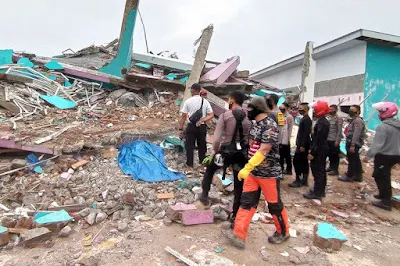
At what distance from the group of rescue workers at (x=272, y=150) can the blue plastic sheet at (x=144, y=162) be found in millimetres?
Answer: 524

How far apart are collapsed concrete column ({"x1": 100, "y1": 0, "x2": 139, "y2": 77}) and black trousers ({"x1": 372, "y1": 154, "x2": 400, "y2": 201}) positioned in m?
7.70

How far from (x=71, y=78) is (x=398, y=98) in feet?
38.3

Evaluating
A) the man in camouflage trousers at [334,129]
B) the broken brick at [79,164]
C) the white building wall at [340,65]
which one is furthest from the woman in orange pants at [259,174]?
the white building wall at [340,65]

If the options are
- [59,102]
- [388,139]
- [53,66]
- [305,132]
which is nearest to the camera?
[388,139]

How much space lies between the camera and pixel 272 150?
3289 mm

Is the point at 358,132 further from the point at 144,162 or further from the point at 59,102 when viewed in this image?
the point at 59,102

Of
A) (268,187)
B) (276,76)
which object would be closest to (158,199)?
(268,187)

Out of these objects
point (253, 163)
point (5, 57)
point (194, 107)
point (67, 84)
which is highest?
point (5, 57)

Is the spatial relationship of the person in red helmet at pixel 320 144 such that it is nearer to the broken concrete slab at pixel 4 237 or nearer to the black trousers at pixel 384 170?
the black trousers at pixel 384 170

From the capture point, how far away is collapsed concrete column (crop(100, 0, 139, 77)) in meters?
9.86

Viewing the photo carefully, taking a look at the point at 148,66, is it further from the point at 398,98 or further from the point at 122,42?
the point at 398,98

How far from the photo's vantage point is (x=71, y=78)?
939cm

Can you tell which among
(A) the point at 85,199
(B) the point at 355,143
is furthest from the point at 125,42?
(B) the point at 355,143

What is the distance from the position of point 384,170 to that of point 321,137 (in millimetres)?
1096
